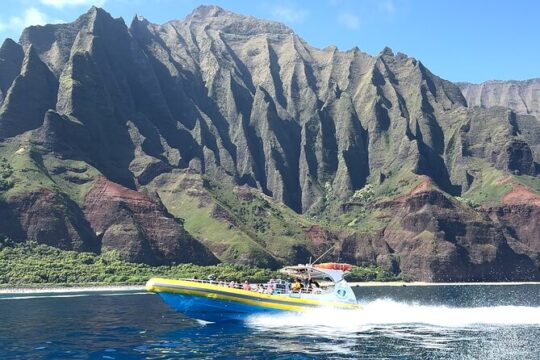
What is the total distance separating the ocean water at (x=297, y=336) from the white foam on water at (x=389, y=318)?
0.10 m

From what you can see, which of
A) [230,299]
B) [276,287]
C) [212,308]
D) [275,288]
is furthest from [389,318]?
[212,308]

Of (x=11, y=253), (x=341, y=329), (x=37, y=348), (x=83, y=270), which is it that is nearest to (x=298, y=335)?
(x=341, y=329)

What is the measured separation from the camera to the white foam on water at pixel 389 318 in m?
58.4

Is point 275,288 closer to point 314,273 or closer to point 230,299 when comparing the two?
point 314,273

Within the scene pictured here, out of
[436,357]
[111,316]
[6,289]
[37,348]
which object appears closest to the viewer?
[436,357]

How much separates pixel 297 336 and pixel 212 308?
1025 centimetres

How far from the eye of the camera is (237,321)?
5812cm

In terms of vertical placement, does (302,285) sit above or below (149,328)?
above

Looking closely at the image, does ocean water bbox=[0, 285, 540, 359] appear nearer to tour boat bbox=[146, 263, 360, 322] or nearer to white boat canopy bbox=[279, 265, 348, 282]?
tour boat bbox=[146, 263, 360, 322]

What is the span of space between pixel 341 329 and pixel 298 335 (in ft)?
20.9

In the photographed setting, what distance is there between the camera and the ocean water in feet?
143

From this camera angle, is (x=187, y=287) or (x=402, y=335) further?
(x=187, y=287)

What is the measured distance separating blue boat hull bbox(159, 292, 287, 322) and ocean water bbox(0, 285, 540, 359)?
839 mm

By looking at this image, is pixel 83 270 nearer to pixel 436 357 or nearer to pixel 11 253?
pixel 11 253
